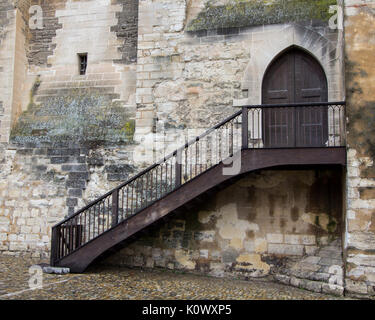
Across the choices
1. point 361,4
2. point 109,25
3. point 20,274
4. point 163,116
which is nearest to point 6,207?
point 20,274

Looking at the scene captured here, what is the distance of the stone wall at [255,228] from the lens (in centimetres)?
759

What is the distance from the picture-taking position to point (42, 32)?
10523mm

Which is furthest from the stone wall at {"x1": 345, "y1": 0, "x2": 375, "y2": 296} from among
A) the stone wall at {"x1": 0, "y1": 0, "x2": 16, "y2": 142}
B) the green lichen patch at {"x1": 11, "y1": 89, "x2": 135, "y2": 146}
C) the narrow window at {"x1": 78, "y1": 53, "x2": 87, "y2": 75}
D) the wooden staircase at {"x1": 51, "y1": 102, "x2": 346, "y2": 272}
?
the stone wall at {"x1": 0, "y1": 0, "x2": 16, "y2": 142}

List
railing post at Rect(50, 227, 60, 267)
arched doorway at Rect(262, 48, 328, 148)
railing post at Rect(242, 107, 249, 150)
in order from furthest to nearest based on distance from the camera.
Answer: arched doorway at Rect(262, 48, 328, 148) < railing post at Rect(50, 227, 60, 267) < railing post at Rect(242, 107, 249, 150)

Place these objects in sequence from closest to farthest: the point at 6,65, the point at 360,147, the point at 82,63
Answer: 1. the point at 360,147
2. the point at 6,65
3. the point at 82,63

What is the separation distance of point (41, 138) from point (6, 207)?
1.91m

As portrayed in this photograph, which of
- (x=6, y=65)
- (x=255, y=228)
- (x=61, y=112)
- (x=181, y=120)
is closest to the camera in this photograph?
(x=255, y=228)

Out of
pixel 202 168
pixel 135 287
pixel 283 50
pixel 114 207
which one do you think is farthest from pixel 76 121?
pixel 283 50

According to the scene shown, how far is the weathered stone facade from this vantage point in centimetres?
684

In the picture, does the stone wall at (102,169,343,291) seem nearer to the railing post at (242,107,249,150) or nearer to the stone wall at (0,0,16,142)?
the railing post at (242,107,249,150)

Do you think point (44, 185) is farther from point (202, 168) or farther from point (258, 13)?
point (258, 13)

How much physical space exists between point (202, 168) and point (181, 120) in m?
1.20

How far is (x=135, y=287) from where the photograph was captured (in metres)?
6.76

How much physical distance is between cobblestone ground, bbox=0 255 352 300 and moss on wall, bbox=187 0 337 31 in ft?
17.6
